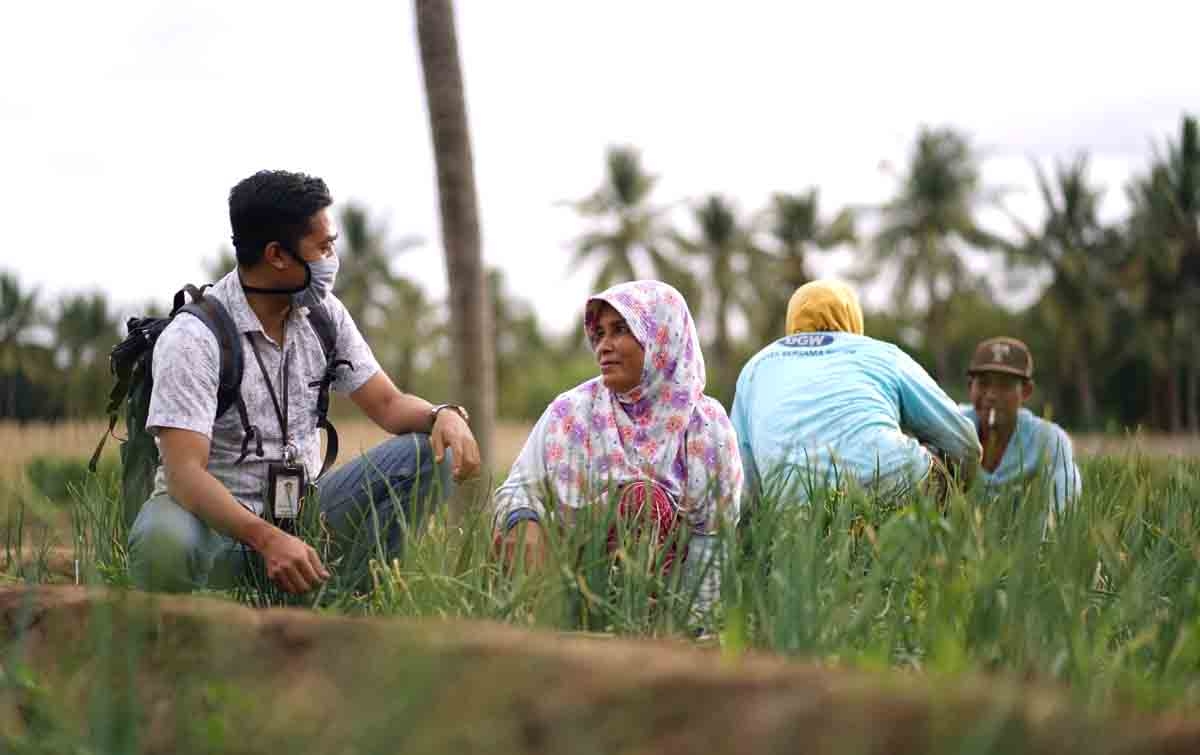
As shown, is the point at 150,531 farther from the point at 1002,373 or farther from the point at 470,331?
the point at 1002,373

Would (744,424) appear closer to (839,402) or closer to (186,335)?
(839,402)

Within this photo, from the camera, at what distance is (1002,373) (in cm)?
592

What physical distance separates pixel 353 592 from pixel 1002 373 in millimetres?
3193

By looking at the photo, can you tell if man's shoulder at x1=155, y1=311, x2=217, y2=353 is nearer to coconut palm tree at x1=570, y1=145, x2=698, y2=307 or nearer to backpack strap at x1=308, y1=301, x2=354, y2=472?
backpack strap at x1=308, y1=301, x2=354, y2=472

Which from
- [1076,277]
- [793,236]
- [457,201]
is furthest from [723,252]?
[457,201]

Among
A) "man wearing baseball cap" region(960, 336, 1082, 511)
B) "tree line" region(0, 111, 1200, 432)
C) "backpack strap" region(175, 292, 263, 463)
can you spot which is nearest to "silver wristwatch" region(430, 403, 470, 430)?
"backpack strap" region(175, 292, 263, 463)

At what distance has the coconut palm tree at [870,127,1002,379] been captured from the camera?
5044 cm

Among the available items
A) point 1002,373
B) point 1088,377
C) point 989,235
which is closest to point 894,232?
point 989,235

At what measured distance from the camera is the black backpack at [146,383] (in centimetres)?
395

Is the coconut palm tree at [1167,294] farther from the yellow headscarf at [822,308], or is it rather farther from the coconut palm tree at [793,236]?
the yellow headscarf at [822,308]

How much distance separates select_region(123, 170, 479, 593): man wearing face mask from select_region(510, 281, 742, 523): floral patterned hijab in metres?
0.28

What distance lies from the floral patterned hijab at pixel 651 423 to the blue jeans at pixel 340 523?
32cm

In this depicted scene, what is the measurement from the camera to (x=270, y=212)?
13.1ft

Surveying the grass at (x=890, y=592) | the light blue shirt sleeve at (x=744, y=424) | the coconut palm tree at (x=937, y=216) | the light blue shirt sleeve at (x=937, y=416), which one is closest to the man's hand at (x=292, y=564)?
the grass at (x=890, y=592)
